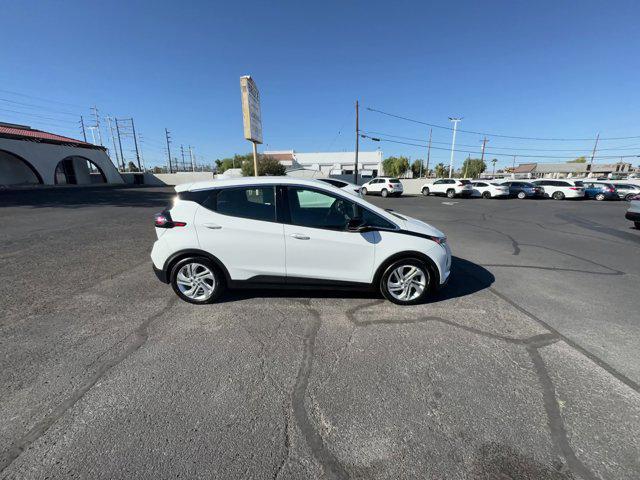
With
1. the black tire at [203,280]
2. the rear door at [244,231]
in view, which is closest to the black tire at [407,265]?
the rear door at [244,231]

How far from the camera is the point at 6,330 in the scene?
3109 millimetres

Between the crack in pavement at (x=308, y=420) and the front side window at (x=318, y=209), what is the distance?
4.38 feet

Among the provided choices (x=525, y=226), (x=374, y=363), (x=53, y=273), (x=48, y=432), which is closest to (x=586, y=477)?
(x=374, y=363)

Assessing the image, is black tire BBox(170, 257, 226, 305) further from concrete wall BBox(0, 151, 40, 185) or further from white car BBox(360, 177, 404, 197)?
concrete wall BBox(0, 151, 40, 185)

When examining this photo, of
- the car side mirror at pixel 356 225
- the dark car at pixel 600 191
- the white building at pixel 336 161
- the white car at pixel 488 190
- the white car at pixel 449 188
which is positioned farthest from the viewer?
the white building at pixel 336 161

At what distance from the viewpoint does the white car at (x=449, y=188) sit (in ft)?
80.6

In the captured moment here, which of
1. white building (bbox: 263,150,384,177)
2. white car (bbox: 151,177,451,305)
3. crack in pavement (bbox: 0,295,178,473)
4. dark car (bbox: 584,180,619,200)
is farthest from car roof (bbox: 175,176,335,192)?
white building (bbox: 263,150,384,177)

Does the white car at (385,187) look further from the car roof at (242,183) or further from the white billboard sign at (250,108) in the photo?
the car roof at (242,183)

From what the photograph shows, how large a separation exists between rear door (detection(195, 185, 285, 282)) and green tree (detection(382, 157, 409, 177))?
8025 centimetres

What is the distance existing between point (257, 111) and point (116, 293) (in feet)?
27.9

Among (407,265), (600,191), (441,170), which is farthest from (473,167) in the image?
(407,265)

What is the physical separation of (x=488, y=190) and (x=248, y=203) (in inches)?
1034

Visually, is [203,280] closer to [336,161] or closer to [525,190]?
[525,190]

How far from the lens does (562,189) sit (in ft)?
76.6
